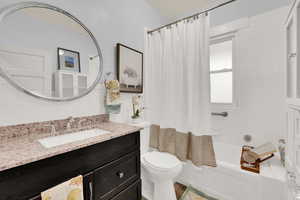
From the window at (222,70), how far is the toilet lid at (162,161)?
3.99ft

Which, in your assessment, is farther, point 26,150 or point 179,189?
point 179,189

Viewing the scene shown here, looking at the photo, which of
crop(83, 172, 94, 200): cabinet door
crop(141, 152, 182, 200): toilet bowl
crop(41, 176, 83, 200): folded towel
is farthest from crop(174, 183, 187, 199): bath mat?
crop(41, 176, 83, 200): folded towel

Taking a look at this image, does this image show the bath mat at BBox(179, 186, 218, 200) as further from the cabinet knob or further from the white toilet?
the cabinet knob

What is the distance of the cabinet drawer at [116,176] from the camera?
915 millimetres

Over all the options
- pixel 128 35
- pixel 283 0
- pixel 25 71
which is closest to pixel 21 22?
pixel 25 71

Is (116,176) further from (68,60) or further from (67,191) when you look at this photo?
(68,60)

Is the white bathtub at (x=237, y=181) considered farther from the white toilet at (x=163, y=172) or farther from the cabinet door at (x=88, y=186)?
the cabinet door at (x=88, y=186)

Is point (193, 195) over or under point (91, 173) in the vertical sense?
under

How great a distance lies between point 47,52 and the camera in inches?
41.5

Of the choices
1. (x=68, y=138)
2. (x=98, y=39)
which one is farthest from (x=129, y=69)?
(x=68, y=138)

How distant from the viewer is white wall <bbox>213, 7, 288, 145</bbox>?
5.44ft

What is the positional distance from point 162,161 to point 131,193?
1.55 feet

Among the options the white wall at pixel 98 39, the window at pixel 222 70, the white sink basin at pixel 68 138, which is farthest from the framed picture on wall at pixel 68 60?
the window at pixel 222 70

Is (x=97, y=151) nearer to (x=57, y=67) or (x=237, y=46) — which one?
(x=57, y=67)
